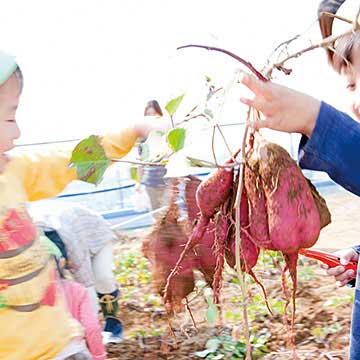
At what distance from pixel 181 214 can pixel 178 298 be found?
0.45 feet

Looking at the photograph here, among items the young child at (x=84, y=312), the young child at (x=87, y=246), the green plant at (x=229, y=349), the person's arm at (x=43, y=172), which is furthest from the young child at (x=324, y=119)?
the green plant at (x=229, y=349)

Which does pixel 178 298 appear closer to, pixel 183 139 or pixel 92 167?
pixel 92 167

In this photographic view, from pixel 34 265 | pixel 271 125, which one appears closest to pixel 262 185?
pixel 271 125

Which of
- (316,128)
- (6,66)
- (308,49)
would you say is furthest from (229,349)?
(308,49)

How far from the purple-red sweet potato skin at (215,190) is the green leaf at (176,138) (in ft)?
0.41

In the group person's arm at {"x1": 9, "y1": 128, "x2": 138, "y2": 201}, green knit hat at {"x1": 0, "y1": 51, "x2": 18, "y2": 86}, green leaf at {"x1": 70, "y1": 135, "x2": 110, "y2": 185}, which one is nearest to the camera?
green leaf at {"x1": 70, "y1": 135, "x2": 110, "y2": 185}

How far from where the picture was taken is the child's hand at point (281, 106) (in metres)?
0.69

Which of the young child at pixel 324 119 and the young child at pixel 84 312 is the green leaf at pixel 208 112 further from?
the young child at pixel 84 312

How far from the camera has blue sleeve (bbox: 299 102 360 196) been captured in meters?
0.78

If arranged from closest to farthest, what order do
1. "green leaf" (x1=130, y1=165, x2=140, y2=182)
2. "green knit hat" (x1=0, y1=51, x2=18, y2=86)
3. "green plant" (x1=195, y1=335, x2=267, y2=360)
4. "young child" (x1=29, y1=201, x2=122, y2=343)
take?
1. "green leaf" (x1=130, y1=165, x2=140, y2=182)
2. "green knit hat" (x1=0, y1=51, x2=18, y2=86)
3. "young child" (x1=29, y1=201, x2=122, y2=343)
4. "green plant" (x1=195, y1=335, x2=267, y2=360)

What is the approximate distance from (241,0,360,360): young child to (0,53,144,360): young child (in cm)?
46

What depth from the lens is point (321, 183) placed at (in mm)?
6133

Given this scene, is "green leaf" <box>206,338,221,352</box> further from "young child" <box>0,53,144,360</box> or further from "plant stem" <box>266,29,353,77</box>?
"plant stem" <box>266,29,353,77</box>

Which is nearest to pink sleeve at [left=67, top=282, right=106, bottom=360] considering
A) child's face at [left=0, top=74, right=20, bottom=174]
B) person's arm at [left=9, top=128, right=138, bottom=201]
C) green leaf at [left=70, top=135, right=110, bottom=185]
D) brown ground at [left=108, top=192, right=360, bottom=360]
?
brown ground at [left=108, top=192, right=360, bottom=360]
